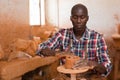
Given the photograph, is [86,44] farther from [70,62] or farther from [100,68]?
[70,62]

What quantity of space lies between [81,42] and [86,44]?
40 mm

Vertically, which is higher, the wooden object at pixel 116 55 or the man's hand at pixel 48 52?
the man's hand at pixel 48 52

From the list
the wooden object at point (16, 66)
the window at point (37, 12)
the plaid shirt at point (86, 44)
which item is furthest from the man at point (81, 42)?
the window at point (37, 12)

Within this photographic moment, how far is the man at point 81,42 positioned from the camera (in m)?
1.70

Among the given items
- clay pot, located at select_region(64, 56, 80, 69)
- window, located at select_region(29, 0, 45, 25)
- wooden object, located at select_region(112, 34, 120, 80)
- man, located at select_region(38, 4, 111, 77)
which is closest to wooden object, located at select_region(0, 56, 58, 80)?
man, located at select_region(38, 4, 111, 77)

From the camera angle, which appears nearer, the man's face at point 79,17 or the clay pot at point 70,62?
the clay pot at point 70,62

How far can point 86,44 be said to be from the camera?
1.77 metres

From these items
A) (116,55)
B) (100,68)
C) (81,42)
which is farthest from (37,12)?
(100,68)

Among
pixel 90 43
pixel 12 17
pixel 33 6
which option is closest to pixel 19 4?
pixel 12 17

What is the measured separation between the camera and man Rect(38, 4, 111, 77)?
67.1 inches

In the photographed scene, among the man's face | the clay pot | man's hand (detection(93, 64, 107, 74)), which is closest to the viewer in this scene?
the clay pot

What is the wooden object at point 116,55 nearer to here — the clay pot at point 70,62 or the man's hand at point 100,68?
the man's hand at point 100,68

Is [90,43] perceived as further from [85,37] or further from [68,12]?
[68,12]

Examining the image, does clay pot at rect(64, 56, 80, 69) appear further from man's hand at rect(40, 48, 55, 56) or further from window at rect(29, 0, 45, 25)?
window at rect(29, 0, 45, 25)
